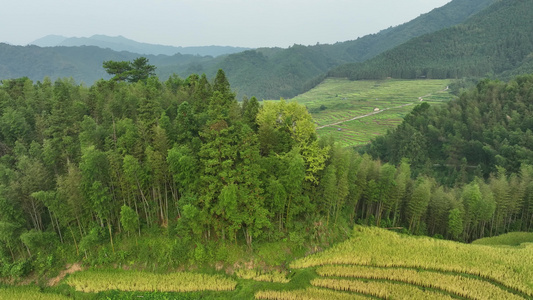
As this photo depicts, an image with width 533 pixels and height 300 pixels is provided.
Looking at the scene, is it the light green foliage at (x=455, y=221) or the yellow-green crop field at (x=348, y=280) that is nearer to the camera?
the yellow-green crop field at (x=348, y=280)

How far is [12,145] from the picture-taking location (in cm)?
3603

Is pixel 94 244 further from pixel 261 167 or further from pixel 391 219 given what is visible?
pixel 391 219

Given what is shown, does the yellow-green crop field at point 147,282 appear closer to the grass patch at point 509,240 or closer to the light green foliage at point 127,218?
the light green foliage at point 127,218

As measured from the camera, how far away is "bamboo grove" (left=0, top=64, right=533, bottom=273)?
26.6 m

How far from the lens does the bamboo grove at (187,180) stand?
2661 centimetres

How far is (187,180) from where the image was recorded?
27.1 meters

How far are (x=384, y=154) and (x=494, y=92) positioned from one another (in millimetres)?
43515

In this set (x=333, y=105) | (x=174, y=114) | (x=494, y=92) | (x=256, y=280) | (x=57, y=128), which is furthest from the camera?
(x=333, y=105)

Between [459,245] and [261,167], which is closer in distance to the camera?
[261,167]

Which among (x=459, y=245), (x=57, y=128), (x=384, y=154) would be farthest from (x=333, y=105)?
(x=57, y=128)

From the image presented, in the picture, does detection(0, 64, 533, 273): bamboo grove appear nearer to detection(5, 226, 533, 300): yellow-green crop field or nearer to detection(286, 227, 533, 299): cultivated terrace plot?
detection(5, 226, 533, 300): yellow-green crop field

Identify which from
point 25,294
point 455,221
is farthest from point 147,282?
point 455,221

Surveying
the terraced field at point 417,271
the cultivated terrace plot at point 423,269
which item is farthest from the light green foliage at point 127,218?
the cultivated terrace plot at point 423,269

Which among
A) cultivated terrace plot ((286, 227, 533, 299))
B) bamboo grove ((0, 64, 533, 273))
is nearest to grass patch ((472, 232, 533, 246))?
bamboo grove ((0, 64, 533, 273))
